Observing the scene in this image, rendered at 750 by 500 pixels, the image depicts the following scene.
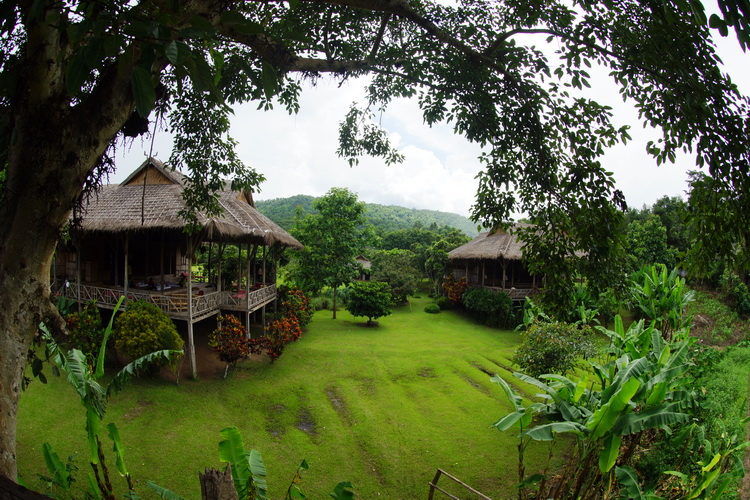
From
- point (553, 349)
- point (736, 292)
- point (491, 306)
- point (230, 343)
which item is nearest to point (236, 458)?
point (553, 349)

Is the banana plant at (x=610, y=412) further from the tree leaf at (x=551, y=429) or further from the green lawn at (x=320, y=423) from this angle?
the green lawn at (x=320, y=423)

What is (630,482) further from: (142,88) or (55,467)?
(55,467)

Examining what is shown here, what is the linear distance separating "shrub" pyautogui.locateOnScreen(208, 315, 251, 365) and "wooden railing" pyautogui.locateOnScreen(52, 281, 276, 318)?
96 cm

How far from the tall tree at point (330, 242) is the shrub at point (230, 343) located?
24.7 ft

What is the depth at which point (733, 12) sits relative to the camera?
152 centimetres

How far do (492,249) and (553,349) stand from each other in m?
12.1

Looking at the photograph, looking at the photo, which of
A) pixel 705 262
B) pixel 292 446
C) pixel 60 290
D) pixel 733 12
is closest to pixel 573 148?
pixel 705 262

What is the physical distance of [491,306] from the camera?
17.8 m

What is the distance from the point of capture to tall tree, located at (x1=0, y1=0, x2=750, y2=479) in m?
1.70

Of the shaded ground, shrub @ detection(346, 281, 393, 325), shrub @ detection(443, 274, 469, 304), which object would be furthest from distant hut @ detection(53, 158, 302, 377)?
shrub @ detection(443, 274, 469, 304)

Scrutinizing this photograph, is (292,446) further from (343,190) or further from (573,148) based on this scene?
(343,190)

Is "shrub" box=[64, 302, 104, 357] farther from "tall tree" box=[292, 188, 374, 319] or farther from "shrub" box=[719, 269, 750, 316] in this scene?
"shrub" box=[719, 269, 750, 316]

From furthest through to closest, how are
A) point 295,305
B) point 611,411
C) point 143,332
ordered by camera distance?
point 295,305 < point 143,332 < point 611,411

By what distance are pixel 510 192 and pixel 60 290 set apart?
12606mm
